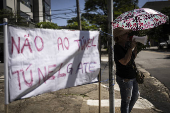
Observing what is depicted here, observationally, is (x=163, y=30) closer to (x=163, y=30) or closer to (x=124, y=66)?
(x=163, y=30)

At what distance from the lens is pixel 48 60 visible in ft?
7.61

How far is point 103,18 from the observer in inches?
956

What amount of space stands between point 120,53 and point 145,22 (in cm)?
197

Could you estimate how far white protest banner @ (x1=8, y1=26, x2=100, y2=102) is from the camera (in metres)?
1.99

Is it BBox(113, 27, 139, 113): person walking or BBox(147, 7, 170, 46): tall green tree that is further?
BBox(147, 7, 170, 46): tall green tree

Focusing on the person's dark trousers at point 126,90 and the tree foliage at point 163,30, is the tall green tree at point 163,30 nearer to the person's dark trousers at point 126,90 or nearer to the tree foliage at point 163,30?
the tree foliage at point 163,30

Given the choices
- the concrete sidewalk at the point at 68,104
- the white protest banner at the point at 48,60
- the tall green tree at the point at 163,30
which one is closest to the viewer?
the white protest banner at the point at 48,60

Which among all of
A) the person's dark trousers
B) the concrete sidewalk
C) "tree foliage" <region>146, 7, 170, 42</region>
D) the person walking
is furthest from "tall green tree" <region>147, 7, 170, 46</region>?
the person's dark trousers

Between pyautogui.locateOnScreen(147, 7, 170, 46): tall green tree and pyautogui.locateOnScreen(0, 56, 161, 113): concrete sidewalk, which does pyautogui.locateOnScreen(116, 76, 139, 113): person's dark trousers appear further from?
pyautogui.locateOnScreen(147, 7, 170, 46): tall green tree

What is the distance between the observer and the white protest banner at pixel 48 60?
199 cm

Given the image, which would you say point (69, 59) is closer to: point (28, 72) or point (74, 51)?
point (74, 51)

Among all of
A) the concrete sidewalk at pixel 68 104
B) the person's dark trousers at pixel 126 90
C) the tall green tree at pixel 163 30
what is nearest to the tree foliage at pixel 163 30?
the tall green tree at pixel 163 30

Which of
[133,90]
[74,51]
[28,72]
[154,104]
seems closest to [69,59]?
[74,51]

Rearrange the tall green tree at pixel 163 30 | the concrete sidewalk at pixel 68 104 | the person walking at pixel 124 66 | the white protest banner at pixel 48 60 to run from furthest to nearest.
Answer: the tall green tree at pixel 163 30 → the concrete sidewalk at pixel 68 104 → the person walking at pixel 124 66 → the white protest banner at pixel 48 60
